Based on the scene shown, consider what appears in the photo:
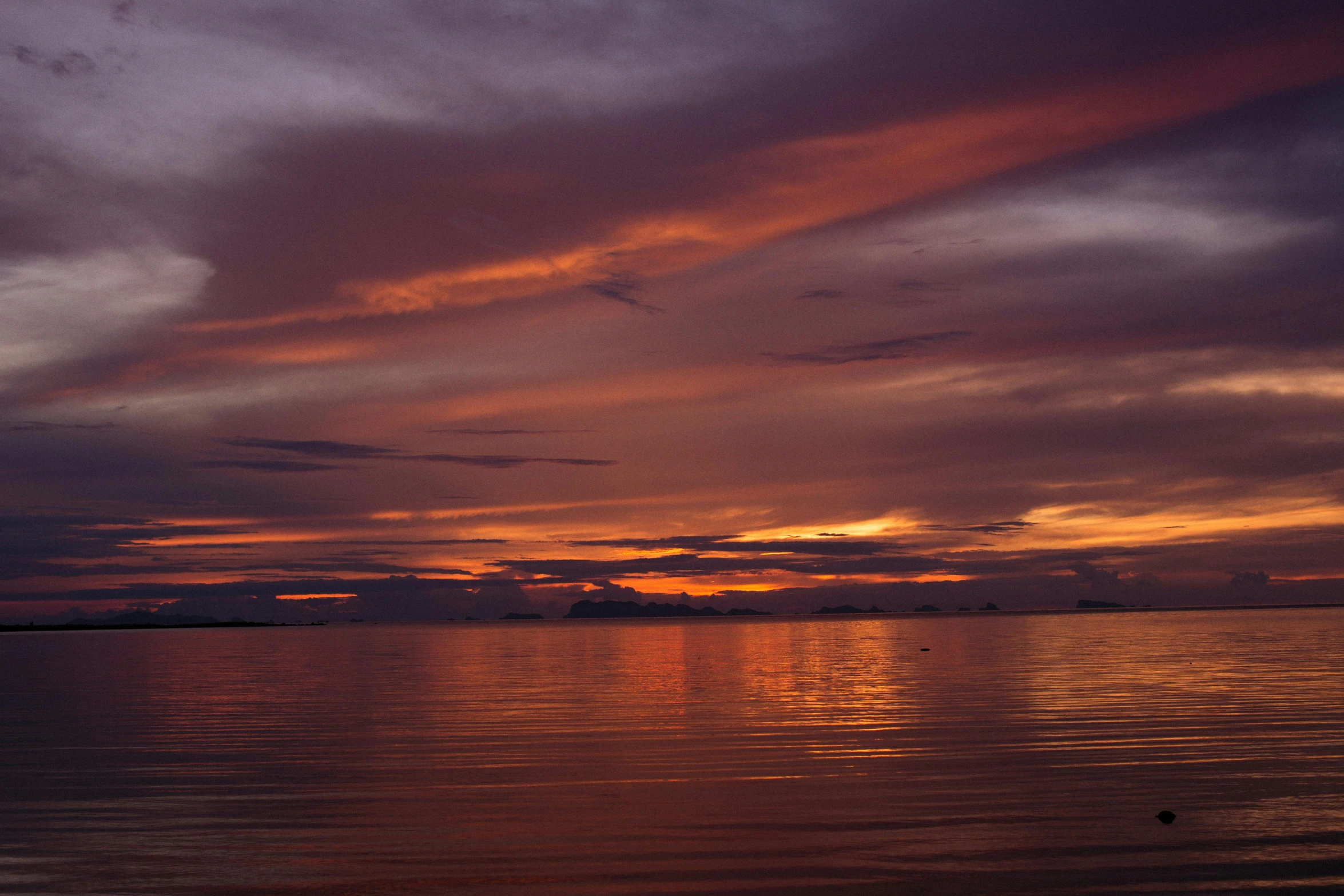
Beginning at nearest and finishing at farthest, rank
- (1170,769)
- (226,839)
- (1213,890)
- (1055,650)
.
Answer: (1213,890) < (226,839) < (1170,769) < (1055,650)

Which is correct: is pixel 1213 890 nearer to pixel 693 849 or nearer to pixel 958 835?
pixel 958 835

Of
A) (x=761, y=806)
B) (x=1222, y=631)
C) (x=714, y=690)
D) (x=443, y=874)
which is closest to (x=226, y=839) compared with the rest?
(x=443, y=874)

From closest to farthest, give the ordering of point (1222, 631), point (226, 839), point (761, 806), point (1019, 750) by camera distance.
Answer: point (226, 839) < point (761, 806) < point (1019, 750) < point (1222, 631)

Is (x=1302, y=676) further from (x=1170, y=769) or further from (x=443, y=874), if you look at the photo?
(x=443, y=874)

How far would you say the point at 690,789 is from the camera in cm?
2094

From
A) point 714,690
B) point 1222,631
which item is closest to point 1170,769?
point 714,690

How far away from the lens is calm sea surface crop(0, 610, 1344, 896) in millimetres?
14867

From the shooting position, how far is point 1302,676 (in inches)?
1831

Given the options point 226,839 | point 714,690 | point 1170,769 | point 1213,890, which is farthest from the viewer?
point 714,690

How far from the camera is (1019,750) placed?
25.5m

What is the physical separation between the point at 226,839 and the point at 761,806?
9.09 metres

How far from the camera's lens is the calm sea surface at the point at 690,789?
1487 cm

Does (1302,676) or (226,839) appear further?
(1302,676)

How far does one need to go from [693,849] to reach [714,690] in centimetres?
2903
